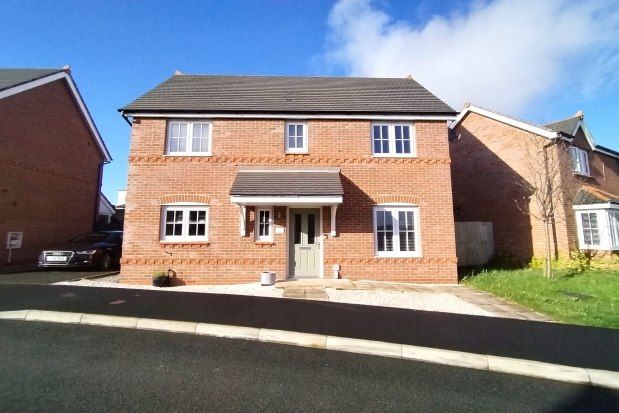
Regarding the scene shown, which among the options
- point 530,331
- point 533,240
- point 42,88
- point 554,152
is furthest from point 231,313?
point 42,88

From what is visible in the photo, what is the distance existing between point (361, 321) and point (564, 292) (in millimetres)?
6402

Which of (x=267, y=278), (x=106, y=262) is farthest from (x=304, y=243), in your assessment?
(x=106, y=262)

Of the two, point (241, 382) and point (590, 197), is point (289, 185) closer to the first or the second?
point (241, 382)

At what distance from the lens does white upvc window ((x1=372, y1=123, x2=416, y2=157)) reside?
10.7 metres

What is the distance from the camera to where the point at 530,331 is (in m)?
5.30

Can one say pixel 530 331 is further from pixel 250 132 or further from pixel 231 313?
pixel 250 132

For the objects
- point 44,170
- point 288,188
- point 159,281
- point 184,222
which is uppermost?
point 44,170

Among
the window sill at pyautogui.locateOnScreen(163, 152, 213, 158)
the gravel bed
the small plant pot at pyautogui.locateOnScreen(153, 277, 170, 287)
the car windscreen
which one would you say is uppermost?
the window sill at pyautogui.locateOnScreen(163, 152, 213, 158)

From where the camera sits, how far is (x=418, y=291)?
8594 millimetres

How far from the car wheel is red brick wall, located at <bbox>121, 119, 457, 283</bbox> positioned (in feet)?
10.5

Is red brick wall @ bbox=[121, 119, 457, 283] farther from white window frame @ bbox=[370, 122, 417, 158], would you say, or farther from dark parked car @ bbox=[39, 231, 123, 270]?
dark parked car @ bbox=[39, 231, 123, 270]

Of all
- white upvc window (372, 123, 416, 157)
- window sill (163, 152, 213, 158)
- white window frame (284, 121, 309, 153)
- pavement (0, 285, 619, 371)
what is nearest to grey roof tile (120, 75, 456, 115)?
white window frame (284, 121, 309, 153)

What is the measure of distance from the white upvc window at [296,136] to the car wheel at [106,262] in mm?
8321

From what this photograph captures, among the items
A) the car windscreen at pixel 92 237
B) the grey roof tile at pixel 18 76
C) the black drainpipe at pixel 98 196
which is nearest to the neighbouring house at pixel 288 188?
the car windscreen at pixel 92 237
